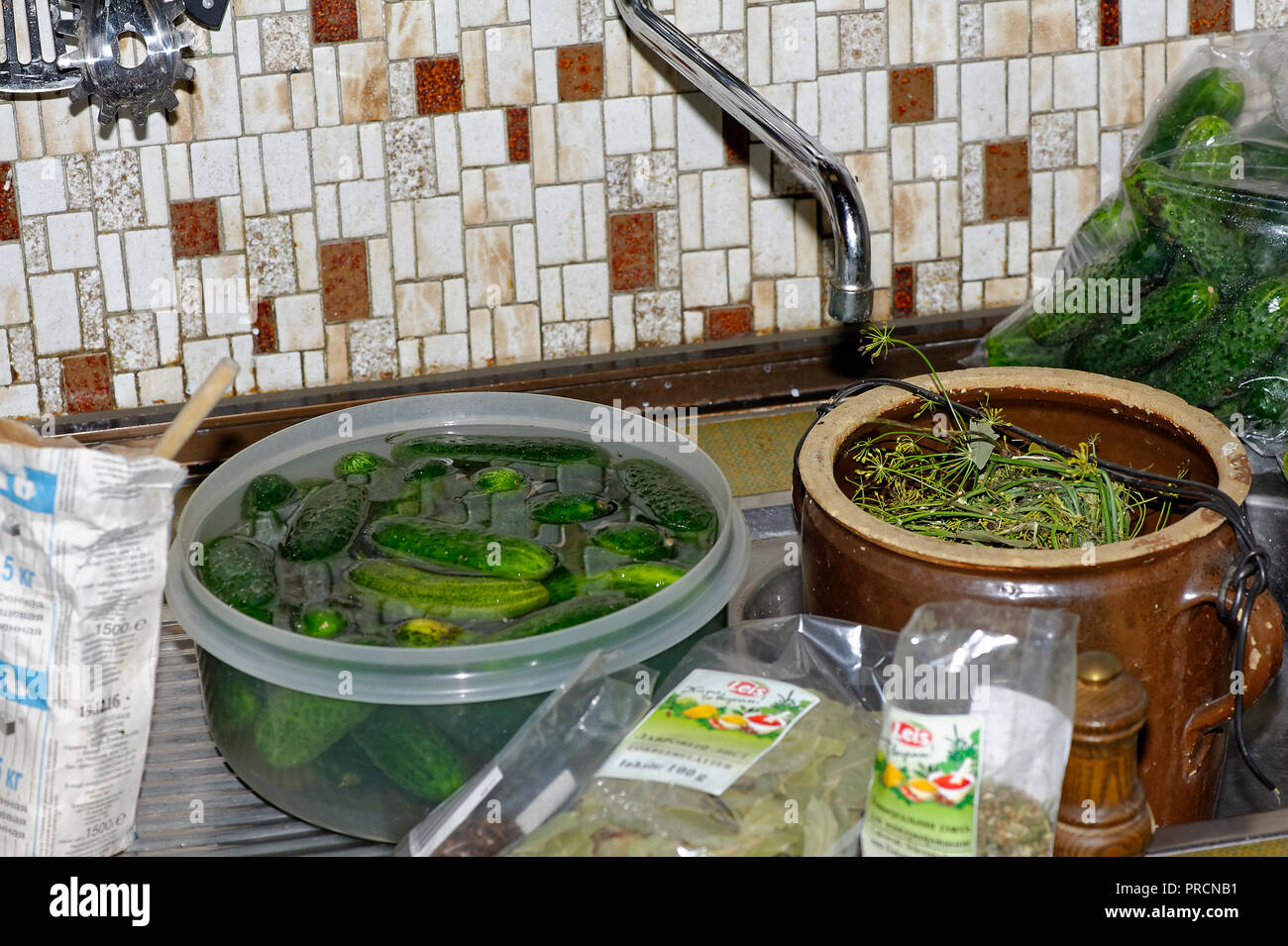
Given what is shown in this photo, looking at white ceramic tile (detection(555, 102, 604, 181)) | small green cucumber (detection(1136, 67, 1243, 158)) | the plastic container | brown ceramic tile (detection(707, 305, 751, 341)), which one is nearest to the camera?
the plastic container

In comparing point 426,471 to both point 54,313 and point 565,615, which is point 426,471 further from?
point 54,313

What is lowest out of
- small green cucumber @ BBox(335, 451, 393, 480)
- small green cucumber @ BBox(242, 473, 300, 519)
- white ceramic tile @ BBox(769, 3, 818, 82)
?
small green cucumber @ BBox(242, 473, 300, 519)

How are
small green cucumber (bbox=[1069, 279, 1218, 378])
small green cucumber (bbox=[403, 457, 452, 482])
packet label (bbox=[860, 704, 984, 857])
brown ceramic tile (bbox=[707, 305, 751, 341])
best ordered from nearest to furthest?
packet label (bbox=[860, 704, 984, 857])
small green cucumber (bbox=[403, 457, 452, 482])
small green cucumber (bbox=[1069, 279, 1218, 378])
brown ceramic tile (bbox=[707, 305, 751, 341])

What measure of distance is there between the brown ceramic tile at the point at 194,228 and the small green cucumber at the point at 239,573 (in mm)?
490

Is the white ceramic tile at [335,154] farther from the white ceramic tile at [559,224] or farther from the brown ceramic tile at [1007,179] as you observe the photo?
the brown ceramic tile at [1007,179]

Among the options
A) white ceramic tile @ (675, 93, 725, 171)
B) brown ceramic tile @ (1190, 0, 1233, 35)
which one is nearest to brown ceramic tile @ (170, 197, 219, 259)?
white ceramic tile @ (675, 93, 725, 171)

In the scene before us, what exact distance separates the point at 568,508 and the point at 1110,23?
87 cm

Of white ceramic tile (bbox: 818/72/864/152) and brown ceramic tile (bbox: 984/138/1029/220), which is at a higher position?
white ceramic tile (bbox: 818/72/864/152)

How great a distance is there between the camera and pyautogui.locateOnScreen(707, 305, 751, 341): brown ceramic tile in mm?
1479

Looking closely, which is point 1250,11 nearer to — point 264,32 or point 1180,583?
point 1180,583

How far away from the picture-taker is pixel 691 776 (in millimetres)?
779

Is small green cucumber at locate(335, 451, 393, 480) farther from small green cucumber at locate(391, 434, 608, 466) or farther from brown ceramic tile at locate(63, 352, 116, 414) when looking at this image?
brown ceramic tile at locate(63, 352, 116, 414)

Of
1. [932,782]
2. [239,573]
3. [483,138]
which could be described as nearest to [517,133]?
[483,138]

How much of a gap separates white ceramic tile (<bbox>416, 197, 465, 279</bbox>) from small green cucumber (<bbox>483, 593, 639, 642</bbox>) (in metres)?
0.62
